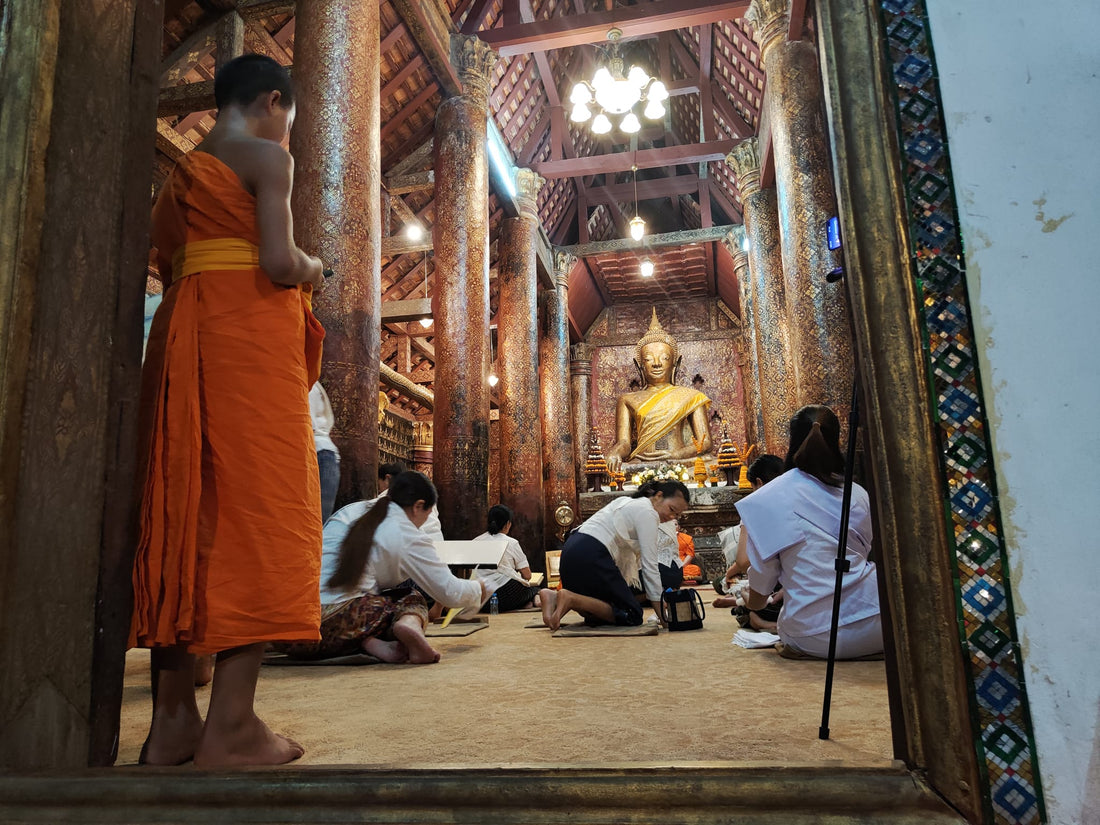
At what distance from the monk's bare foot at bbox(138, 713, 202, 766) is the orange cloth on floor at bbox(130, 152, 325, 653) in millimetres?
178

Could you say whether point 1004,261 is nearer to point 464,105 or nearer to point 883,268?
point 883,268

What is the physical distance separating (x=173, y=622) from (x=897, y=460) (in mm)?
1348

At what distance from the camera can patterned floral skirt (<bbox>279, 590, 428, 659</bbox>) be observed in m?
3.24

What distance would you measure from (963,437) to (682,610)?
3.21 m

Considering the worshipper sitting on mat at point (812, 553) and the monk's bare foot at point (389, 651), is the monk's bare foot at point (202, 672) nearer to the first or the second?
the monk's bare foot at point (389, 651)

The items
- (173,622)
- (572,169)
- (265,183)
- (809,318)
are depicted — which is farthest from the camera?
(572,169)

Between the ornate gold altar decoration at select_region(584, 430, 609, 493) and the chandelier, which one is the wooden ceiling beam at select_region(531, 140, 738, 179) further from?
the ornate gold altar decoration at select_region(584, 430, 609, 493)

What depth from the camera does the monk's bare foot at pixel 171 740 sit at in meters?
1.52

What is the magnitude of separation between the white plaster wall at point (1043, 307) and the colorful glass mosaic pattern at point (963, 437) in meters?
0.02

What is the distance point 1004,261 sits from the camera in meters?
1.22

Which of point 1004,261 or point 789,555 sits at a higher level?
point 1004,261

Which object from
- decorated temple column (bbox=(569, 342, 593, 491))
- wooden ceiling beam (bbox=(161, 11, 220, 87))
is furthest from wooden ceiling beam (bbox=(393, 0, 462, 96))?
decorated temple column (bbox=(569, 342, 593, 491))

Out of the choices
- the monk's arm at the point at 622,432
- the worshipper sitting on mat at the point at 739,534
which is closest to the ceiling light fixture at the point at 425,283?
the monk's arm at the point at 622,432

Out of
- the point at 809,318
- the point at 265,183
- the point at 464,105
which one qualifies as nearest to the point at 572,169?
the point at 464,105
